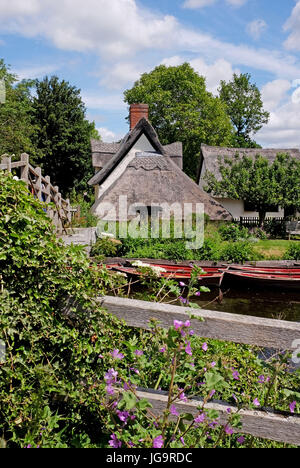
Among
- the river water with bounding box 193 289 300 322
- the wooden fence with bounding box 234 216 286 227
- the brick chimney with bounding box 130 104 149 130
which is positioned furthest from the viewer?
the wooden fence with bounding box 234 216 286 227

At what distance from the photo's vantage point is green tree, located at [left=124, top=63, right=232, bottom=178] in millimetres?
40000

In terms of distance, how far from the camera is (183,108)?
4003 centimetres

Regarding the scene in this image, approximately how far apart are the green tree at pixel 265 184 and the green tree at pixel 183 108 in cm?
1183

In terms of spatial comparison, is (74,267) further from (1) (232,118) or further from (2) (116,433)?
(1) (232,118)

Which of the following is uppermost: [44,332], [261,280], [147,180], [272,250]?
[147,180]

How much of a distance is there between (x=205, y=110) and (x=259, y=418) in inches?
1602

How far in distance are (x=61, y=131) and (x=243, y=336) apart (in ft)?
118

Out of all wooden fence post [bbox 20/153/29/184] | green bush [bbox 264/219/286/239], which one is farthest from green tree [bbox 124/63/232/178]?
wooden fence post [bbox 20/153/29/184]

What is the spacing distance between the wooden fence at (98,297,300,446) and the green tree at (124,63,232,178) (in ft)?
127

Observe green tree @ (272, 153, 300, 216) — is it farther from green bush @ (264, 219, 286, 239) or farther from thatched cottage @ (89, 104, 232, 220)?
thatched cottage @ (89, 104, 232, 220)

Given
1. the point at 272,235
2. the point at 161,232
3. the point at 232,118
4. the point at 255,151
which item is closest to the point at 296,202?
the point at 272,235

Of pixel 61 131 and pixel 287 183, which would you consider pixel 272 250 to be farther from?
pixel 61 131

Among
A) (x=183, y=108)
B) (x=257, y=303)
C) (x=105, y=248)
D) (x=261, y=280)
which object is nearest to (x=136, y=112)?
(x=183, y=108)

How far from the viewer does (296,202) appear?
91.6 feet
